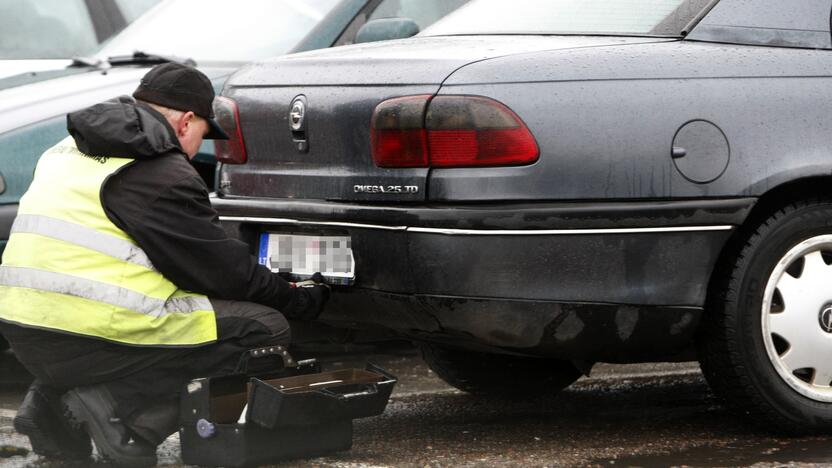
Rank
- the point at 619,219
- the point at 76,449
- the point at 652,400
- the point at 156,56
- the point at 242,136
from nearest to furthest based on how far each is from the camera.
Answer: the point at 619,219
the point at 76,449
the point at 242,136
the point at 652,400
the point at 156,56

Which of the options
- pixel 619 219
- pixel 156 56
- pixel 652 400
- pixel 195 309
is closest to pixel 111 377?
pixel 195 309

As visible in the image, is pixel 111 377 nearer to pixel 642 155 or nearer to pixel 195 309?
pixel 195 309

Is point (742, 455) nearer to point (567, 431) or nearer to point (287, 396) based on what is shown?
point (567, 431)

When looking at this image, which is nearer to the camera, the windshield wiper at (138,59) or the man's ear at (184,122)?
the man's ear at (184,122)

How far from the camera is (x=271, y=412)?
403 centimetres

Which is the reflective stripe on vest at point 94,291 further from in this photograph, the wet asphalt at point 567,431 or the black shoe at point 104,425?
the wet asphalt at point 567,431

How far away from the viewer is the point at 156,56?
6.54 m

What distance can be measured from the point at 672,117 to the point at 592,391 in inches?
64.3

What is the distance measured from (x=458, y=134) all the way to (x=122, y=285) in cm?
97

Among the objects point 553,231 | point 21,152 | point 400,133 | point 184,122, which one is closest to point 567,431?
point 553,231

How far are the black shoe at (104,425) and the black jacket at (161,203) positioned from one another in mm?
371

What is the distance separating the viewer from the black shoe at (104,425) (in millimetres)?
4102

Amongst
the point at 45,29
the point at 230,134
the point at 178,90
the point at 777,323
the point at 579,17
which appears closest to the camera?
the point at 777,323

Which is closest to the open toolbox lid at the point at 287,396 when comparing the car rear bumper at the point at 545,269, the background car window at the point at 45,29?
the car rear bumper at the point at 545,269
